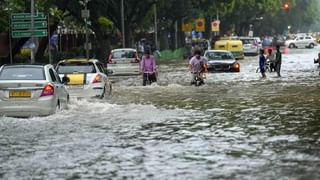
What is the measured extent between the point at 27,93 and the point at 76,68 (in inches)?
203

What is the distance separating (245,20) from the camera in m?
92.5

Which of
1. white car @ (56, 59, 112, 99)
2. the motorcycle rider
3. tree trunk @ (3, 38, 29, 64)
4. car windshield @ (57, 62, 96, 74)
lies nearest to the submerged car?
the motorcycle rider

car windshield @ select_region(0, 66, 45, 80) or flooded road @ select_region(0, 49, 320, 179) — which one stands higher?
car windshield @ select_region(0, 66, 45, 80)

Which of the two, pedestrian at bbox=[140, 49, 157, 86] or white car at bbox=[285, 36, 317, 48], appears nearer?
pedestrian at bbox=[140, 49, 157, 86]

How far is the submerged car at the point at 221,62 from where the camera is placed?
3709cm

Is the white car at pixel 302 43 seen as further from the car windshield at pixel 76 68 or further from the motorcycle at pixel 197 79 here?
the car windshield at pixel 76 68

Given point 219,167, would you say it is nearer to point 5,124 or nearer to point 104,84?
point 5,124

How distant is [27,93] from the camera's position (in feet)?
53.4

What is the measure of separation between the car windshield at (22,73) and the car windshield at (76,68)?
417 centimetres

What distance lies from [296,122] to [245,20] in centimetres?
7796

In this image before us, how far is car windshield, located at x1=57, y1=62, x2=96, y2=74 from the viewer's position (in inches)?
836

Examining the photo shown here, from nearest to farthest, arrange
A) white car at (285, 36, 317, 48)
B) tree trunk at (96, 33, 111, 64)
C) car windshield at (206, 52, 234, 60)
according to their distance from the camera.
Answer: car windshield at (206, 52, 234, 60), tree trunk at (96, 33, 111, 64), white car at (285, 36, 317, 48)

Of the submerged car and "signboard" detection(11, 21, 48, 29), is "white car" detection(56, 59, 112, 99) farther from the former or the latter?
the submerged car

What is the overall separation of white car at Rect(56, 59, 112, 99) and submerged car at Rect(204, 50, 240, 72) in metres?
15.9
